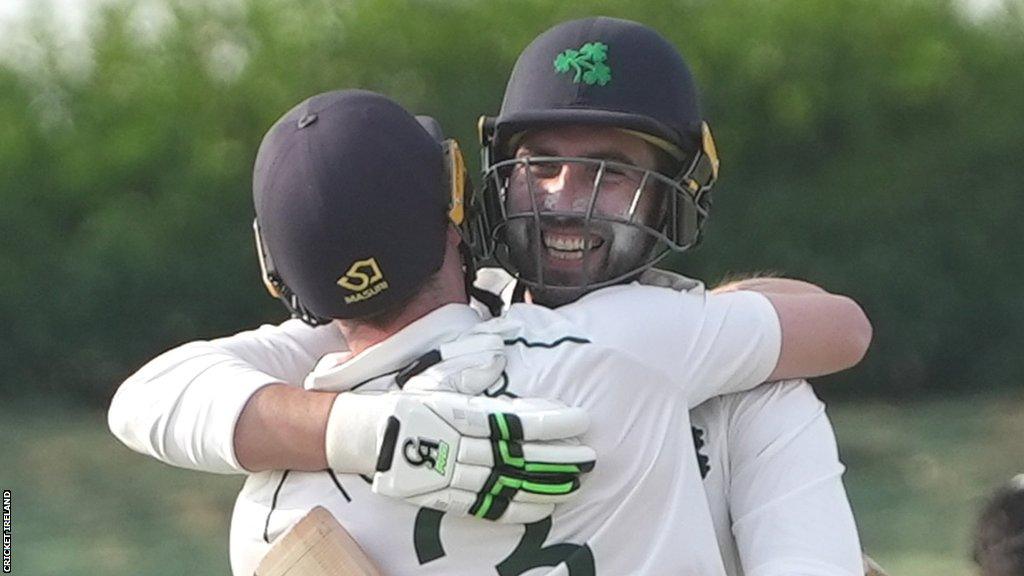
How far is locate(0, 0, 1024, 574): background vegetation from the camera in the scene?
9664 millimetres

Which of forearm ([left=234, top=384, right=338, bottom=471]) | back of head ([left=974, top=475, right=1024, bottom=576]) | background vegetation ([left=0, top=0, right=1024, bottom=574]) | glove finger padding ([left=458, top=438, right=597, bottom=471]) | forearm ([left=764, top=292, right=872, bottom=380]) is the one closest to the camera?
glove finger padding ([left=458, top=438, right=597, bottom=471])

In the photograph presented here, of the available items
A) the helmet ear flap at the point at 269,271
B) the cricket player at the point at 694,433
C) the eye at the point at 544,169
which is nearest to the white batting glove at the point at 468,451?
the cricket player at the point at 694,433

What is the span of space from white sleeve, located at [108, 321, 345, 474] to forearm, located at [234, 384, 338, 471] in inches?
0.6

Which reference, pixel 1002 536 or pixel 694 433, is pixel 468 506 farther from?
pixel 1002 536

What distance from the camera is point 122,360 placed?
32.2 ft

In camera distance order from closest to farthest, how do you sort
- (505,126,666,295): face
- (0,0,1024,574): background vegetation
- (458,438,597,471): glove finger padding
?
(458,438,597,471): glove finger padding < (505,126,666,295): face < (0,0,1024,574): background vegetation

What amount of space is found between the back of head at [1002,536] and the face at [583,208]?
2.99 feet

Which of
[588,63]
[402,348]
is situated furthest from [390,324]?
[588,63]

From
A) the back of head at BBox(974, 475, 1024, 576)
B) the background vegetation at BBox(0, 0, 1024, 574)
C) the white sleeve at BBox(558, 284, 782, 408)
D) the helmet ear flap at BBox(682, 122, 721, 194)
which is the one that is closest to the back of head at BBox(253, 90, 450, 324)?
the white sleeve at BBox(558, 284, 782, 408)

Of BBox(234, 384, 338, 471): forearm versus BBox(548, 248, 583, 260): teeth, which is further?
BBox(548, 248, 583, 260): teeth

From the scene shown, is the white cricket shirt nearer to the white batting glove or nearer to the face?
the white batting glove

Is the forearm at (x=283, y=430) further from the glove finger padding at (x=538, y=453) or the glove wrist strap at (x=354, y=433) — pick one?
the glove finger padding at (x=538, y=453)

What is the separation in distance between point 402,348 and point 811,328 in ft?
1.84

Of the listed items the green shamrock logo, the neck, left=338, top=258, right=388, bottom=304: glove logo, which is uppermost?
the green shamrock logo
